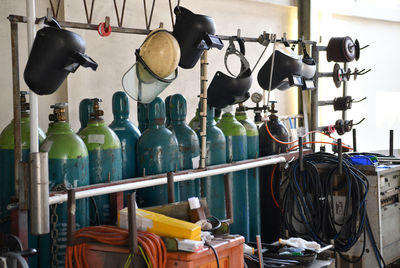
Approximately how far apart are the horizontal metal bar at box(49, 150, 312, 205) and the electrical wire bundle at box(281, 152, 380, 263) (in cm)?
25

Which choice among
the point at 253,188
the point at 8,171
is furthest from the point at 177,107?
the point at 8,171

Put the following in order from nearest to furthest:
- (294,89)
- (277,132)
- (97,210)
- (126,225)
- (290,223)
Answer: (126,225)
(97,210)
(290,223)
(277,132)
(294,89)

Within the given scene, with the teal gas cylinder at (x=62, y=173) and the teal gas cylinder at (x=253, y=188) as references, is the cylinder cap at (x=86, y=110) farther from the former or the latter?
the teal gas cylinder at (x=253, y=188)

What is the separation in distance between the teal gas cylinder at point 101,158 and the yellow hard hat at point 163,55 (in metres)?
0.37

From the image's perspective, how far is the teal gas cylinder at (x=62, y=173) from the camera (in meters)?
2.26

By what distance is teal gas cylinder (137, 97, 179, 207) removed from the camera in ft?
8.59

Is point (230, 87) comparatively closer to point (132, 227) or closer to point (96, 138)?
point (96, 138)

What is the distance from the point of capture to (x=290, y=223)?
3.35 m

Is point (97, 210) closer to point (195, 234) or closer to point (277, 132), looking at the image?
point (195, 234)

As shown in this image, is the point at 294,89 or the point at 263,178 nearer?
the point at 263,178

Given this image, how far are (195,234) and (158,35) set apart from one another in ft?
3.25

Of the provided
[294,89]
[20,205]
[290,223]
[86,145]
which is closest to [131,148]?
[86,145]

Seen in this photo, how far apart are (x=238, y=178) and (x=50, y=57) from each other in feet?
5.17

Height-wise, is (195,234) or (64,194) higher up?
(64,194)
